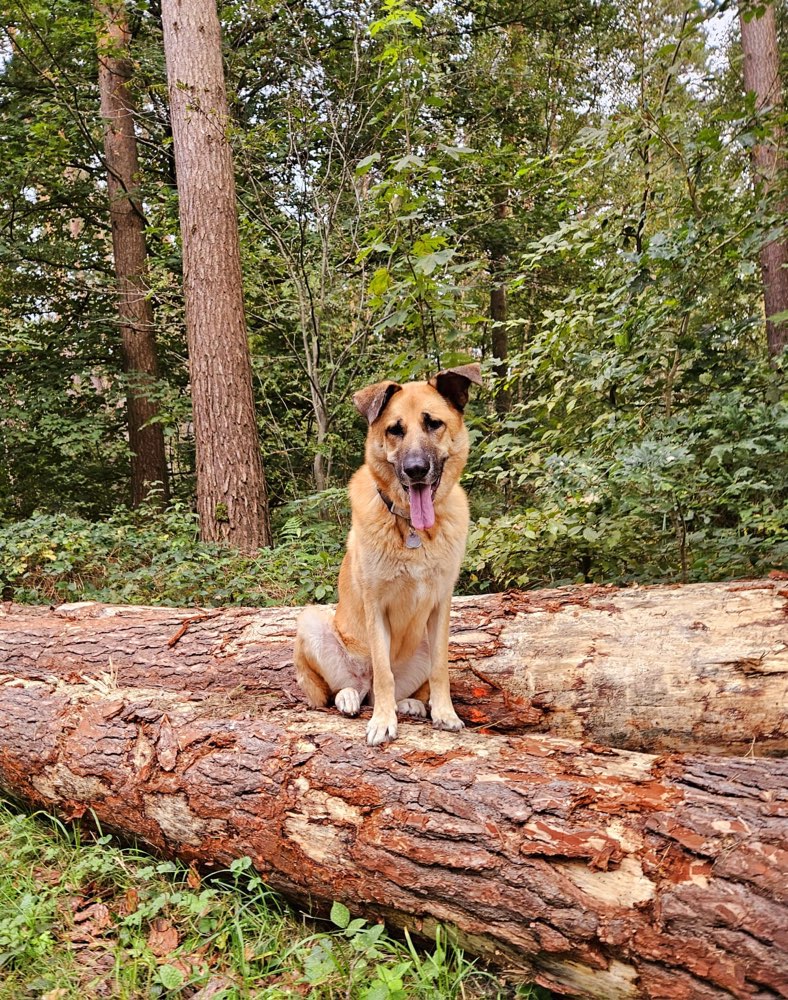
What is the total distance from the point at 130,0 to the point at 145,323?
202 inches

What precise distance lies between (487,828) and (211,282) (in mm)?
7110

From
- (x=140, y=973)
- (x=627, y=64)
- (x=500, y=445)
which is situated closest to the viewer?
(x=140, y=973)

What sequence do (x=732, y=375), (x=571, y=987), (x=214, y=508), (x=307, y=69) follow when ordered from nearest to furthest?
(x=571, y=987) < (x=732, y=375) < (x=214, y=508) < (x=307, y=69)

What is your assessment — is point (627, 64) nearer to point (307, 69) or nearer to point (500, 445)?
point (307, 69)

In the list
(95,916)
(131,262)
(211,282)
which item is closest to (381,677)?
(95,916)

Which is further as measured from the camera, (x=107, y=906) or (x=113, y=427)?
(x=113, y=427)

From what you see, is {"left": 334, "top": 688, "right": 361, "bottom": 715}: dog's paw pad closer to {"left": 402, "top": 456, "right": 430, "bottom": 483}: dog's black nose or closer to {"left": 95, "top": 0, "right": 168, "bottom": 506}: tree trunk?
{"left": 402, "top": 456, "right": 430, "bottom": 483}: dog's black nose

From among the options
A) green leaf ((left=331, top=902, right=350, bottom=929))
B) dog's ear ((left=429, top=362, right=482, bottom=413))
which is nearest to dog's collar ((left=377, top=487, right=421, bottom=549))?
dog's ear ((left=429, top=362, right=482, bottom=413))

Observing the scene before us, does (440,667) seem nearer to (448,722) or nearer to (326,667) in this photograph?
(448,722)

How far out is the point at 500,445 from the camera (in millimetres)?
5660

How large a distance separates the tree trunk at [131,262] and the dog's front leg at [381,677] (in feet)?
25.5

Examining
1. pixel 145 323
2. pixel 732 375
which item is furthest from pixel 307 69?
pixel 732 375

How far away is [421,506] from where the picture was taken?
3.33 metres

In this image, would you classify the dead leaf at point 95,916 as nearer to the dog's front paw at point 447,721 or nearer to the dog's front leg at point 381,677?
the dog's front leg at point 381,677
